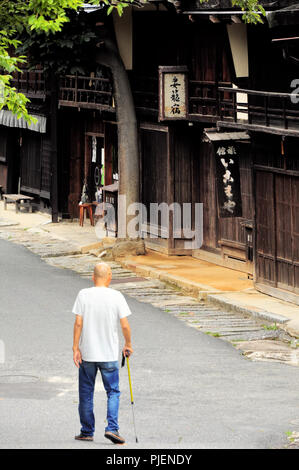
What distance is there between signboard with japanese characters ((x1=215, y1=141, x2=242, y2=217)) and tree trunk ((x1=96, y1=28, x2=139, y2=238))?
4759mm

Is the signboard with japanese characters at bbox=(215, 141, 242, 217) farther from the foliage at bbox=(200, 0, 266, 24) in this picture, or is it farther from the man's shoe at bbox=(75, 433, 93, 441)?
the man's shoe at bbox=(75, 433, 93, 441)

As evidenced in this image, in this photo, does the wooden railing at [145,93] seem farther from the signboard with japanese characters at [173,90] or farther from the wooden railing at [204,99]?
the wooden railing at [204,99]

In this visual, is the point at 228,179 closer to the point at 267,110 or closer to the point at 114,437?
the point at 267,110

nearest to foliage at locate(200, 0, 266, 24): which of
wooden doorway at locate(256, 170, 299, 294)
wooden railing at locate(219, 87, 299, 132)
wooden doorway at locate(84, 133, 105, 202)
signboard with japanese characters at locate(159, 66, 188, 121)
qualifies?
wooden railing at locate(219, 87, 299, 132)

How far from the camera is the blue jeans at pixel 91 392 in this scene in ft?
32.4

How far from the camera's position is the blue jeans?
9875mm

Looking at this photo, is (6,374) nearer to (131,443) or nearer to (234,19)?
(131,443)

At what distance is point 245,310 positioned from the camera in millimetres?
18328

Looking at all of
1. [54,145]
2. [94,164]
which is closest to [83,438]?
[54,145]

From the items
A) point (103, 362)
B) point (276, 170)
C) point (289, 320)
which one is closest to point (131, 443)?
point (103, 362)

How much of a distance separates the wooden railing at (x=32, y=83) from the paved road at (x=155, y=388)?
1724cm

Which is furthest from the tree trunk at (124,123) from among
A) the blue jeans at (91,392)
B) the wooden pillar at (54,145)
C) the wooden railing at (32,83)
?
the blue jeans at (91,392)

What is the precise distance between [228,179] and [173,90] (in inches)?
158

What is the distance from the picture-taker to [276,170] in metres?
19.5
